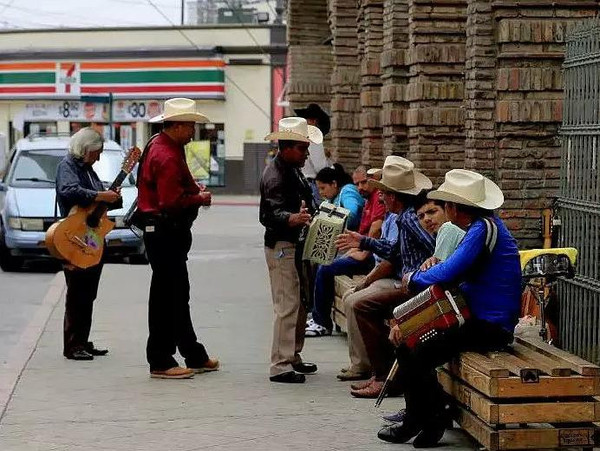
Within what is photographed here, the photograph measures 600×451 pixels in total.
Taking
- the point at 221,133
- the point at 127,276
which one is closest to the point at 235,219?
the point at 221,133

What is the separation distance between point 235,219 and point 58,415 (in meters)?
28.5

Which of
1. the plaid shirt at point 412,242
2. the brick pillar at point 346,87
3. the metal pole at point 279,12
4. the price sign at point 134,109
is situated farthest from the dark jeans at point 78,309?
the metal pole at point 279,12

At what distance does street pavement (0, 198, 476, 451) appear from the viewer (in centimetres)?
869

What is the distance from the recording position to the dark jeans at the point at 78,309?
12.1m

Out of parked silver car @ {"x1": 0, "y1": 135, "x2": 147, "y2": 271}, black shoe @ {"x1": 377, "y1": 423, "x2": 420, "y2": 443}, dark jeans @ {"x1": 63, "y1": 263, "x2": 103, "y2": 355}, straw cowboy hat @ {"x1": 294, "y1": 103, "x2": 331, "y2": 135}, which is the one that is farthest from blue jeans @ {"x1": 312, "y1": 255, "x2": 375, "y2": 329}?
parked silver car @ {"x1": 0, "y1": 135, "x2": 147, "y2": 271}

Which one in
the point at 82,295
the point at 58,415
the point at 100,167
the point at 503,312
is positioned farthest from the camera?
the point at 100,167

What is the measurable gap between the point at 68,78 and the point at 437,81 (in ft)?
132

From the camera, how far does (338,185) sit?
45.9 feet

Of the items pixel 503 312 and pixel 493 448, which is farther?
pixel 503 312

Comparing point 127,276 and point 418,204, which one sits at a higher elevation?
point 418,204

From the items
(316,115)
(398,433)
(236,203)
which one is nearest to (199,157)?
(236,203)

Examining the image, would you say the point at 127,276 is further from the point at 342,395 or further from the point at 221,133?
the point at 221,133

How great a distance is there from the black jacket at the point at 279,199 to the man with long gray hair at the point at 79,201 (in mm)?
1794

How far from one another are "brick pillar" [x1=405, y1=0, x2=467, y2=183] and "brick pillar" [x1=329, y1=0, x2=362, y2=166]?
19.8 ft
